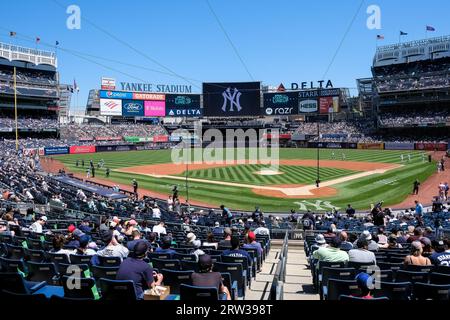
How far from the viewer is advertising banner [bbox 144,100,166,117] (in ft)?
335

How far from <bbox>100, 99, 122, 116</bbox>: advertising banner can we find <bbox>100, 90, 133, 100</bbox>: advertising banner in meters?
0.99

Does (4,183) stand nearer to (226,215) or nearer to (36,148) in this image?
(226,215)

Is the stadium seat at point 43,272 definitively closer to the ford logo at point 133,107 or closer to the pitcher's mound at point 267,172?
the pitcher's mound at point 267,172

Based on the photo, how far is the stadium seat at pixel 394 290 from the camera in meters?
5.84

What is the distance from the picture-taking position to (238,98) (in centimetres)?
9150

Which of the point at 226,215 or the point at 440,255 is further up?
the point at 440,255

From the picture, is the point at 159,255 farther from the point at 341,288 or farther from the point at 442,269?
the point at 442,269

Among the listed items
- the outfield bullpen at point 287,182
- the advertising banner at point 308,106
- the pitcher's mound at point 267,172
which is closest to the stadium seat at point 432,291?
the outfield bullpen at point 287,182

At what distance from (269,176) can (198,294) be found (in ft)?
121

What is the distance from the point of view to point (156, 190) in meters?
35.1

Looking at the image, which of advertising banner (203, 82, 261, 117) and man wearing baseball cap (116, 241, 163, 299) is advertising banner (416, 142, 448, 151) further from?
man wearing baseball cap (116, 241, 163, 299)
